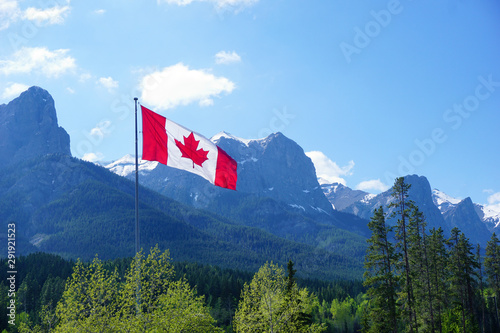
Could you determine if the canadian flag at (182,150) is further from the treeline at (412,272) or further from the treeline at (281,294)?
the treeline at (412,272)

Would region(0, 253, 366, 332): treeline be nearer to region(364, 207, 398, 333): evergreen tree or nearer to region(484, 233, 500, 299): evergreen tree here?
region(484, 233, 500, 299): evergreen tree

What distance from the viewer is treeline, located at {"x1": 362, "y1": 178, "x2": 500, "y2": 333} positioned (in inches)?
1764

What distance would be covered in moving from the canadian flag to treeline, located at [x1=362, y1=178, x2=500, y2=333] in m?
22.6

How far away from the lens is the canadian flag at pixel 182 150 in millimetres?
25922

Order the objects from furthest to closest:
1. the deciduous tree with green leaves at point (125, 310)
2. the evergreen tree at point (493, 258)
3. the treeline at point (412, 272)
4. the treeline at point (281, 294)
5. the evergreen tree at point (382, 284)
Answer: the evergreen tree at point (493, 258) → the treeline at point (412, 272) → the evergreen tree at point (382, 284) → the treeline at point (281, 294) → the deciduous tree with green leaves at point (125, 310)

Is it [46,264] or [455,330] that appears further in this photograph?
[46,264]

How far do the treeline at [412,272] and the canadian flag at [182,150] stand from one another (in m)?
22.6

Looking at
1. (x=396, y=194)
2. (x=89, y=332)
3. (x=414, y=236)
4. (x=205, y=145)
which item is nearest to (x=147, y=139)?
(x=205, y=145)

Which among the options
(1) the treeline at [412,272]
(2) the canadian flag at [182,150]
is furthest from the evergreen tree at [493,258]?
(2) the canadian flag at [182,150]

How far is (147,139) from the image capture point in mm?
25672

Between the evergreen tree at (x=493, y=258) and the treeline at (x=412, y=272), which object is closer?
the treeline at (x=412, y=272)

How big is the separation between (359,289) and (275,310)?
533ft

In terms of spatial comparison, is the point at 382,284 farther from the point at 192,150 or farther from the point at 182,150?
the point at 182,150

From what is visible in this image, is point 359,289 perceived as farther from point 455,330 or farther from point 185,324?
point 185,324
